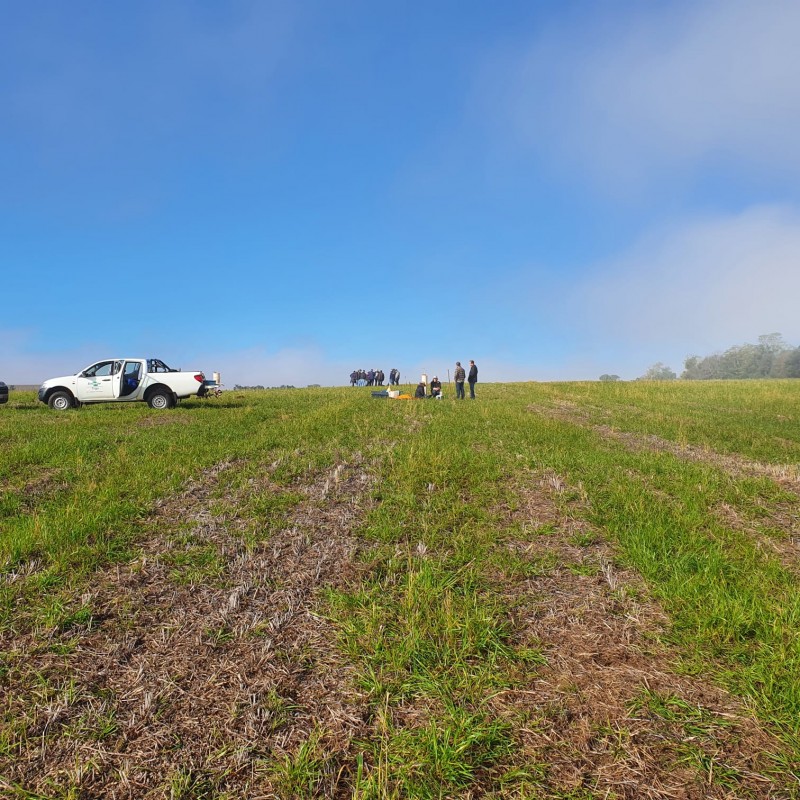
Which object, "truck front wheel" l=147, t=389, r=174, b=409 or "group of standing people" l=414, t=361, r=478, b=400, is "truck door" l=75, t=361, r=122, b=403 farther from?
"group of standing people" l=414, t=361, r=478, b=400

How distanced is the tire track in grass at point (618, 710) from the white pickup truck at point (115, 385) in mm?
17819

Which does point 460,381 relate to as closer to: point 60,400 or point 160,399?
point 160,399

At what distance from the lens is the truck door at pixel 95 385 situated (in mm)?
17891

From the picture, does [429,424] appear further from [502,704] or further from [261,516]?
[502,704]

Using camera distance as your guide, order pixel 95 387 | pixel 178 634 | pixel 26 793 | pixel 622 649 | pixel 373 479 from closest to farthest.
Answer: pixel 26 793 → pixel 622 649 → pixel 178 634 → pixel 373 479 → pixel 95 387

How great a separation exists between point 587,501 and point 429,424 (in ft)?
24.2

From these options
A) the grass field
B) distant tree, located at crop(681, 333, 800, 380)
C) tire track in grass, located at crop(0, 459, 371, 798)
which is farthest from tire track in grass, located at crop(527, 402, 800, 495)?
distant tree, located at crop(681, 333, 800, 380)

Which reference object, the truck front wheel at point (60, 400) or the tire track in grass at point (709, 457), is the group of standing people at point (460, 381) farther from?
the truck front wheel at point (60, 400)

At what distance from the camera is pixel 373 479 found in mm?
7934

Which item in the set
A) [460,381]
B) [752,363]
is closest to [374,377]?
[460,381]

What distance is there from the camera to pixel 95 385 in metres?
17.9

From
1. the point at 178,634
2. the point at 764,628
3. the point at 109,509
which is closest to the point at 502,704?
the point at 764,628

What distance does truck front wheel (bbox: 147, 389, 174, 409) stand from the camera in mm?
18062

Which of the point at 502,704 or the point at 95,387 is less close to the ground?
the point at 95,387
